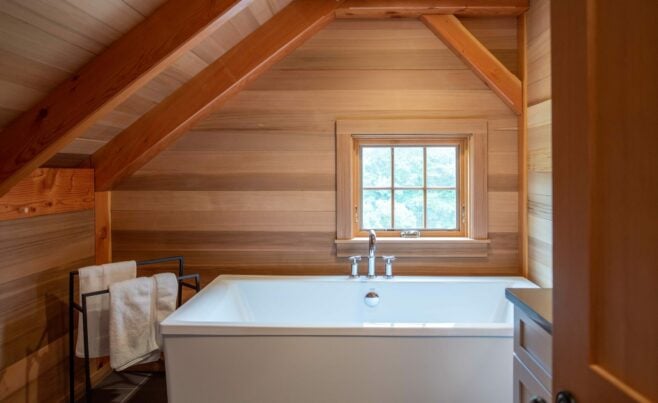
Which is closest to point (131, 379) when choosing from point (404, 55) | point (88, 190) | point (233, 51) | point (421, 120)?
point (88, 190)

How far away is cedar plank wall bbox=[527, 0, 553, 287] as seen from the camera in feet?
8.18

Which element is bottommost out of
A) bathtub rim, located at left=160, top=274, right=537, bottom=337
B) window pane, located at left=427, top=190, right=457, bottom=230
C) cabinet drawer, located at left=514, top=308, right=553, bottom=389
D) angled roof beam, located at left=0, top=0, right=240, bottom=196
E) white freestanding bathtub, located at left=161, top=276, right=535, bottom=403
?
white freestanding bathtub, located at left=161, top=276, right=535, bottom=403

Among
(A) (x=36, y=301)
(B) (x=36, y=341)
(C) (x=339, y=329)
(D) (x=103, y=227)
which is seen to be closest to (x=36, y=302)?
(A) (x=36, y=301)

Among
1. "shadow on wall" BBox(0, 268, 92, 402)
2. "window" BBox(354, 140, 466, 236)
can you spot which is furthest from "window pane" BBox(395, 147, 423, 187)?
"shadow on wall" BBox(0, 268, 92, 402)

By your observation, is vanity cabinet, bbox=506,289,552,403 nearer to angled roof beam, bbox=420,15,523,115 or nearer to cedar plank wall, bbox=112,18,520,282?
cedar plank wall, bbox=112,18,520,282

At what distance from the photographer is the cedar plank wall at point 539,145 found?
8.18 ft

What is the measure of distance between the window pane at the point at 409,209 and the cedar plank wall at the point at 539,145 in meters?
0.66

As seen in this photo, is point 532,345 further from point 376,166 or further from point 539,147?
point 376,166

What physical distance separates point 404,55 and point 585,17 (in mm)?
2216

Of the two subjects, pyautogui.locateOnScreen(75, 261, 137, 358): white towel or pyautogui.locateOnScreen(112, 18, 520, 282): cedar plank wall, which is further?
pyautogui.locateOnScreen(112, 18, 520, 282): cedar plank wall

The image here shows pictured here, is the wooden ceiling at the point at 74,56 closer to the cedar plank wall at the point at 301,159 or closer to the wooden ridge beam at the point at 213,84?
the wooden ridge beam at the point at 213,84

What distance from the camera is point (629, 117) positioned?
0.65 meters

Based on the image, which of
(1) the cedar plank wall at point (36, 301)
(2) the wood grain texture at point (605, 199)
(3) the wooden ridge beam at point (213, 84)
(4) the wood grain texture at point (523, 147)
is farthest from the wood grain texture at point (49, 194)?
(4) the wood grain texture at point (523, 147)

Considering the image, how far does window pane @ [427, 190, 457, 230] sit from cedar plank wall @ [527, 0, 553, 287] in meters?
0.47
